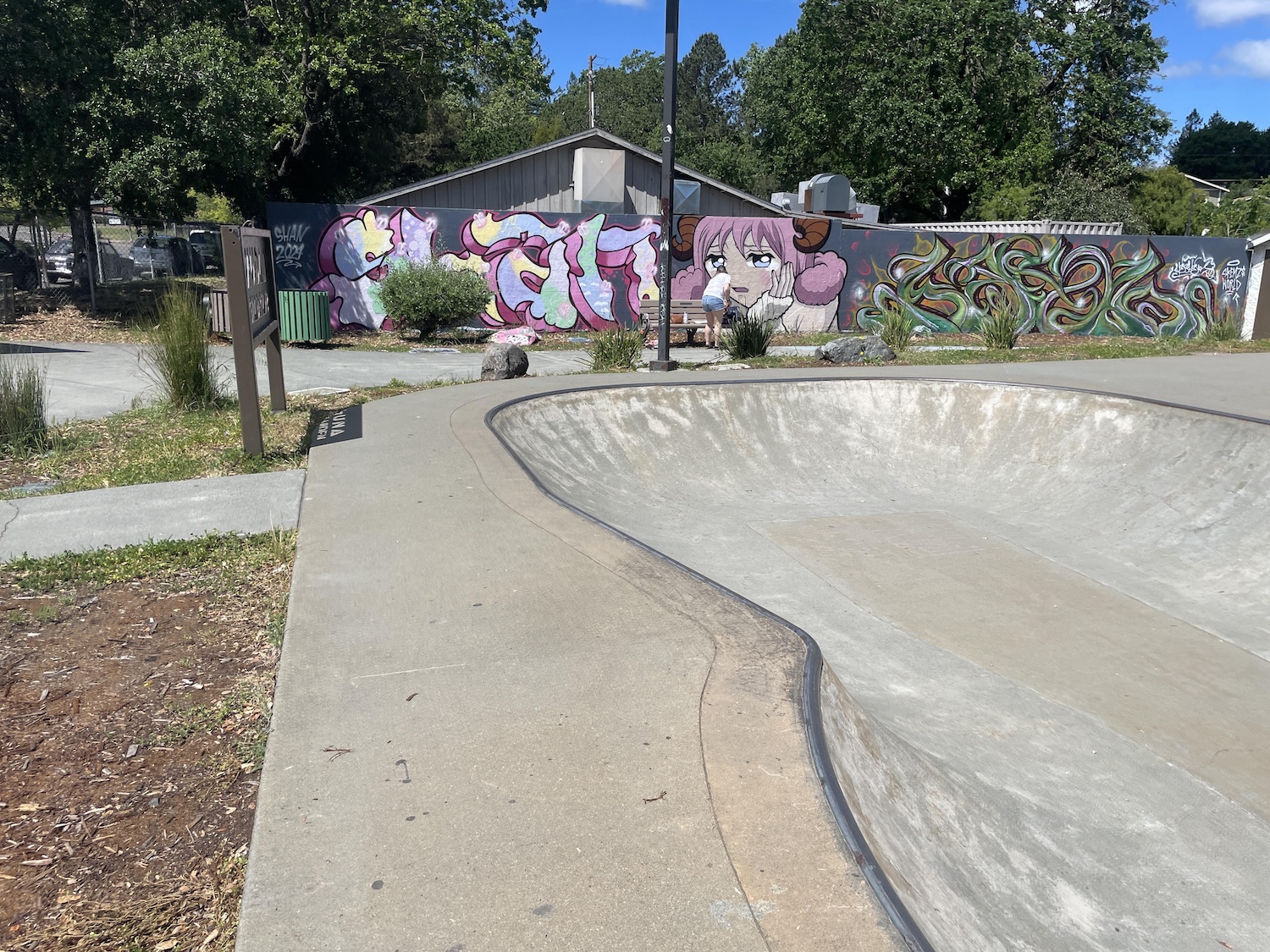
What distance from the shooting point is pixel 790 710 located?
356 cm

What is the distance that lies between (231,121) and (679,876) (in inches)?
679

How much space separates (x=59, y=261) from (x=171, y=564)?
25.8 meters

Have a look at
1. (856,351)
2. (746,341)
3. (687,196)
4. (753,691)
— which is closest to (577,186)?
(687,196)

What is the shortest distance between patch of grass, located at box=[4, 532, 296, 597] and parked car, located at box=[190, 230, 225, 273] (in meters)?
29.4

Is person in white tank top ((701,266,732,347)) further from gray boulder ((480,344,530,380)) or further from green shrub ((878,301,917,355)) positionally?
gray boulder ((480,344,530,380))

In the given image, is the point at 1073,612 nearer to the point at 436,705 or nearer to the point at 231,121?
the point at 436,705

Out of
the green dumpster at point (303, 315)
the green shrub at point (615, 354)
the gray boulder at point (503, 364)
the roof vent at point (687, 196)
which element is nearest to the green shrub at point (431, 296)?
the green dumpster at point (303, 315)

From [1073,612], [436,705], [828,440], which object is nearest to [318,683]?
[436,705]

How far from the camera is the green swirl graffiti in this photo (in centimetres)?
2075

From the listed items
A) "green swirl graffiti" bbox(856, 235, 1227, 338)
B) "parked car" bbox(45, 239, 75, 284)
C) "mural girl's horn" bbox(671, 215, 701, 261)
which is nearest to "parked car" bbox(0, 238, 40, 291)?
"parked car" bbox(45, 239, 75, 284)

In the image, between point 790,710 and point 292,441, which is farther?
point 292,441

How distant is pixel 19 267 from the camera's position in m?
22.2

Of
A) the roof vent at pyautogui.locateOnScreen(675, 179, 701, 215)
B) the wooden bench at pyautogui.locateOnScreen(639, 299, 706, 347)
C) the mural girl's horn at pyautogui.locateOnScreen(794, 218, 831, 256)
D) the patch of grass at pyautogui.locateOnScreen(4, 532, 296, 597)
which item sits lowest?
Answer: the patch of grass at pyautogui.locateOnScreen(4, 532, 296, 597)

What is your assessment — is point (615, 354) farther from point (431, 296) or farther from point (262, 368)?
point (431, 296)
